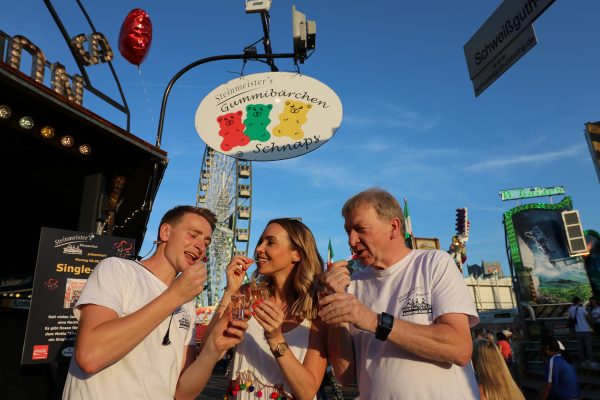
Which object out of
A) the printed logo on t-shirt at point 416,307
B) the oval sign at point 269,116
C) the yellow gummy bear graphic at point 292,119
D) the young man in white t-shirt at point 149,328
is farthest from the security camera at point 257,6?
the printed logo on t-shirt at point 416,307

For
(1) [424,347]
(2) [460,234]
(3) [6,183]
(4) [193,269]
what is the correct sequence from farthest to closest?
(2) [460,234]
(3) [6,183]
(4) [193,269]
(1) [424,347]

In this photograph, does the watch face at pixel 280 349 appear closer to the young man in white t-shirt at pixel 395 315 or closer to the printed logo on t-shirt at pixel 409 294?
the young man in white t-shirt at pixel 395 315

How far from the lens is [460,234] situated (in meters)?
30.1

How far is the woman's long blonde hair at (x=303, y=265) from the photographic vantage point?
97.3 inches

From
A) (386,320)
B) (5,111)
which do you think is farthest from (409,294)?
(5,111)

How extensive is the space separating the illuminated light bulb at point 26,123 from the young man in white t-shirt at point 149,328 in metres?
2.13

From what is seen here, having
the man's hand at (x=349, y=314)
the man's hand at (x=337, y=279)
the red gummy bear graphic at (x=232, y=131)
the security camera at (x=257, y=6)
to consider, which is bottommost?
the man's hand at (x=349, y=314)

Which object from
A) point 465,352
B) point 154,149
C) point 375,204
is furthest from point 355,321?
point 154,149

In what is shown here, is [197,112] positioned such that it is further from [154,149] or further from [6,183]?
[6,183]

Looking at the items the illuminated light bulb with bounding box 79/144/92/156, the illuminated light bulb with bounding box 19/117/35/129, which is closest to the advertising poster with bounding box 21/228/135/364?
the illuminated light bulb with bounding box 79/144/92/156

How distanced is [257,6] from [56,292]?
3.56 metres

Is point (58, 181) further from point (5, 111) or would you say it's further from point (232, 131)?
point (232, 131)

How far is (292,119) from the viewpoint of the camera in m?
3.11

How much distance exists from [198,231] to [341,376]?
1206 mm
